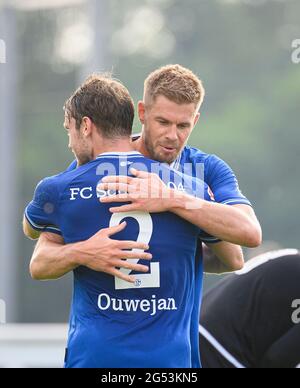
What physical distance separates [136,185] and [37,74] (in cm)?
1113

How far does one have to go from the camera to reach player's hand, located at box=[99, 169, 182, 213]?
3852 millimetres

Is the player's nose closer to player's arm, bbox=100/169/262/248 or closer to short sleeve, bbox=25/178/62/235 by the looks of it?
player's arm, bbox=100/169/262/248

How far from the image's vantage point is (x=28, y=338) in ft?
26.1

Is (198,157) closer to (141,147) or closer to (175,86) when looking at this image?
(141,147)

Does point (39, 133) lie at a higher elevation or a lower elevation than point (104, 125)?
higher

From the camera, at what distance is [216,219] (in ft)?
12.7

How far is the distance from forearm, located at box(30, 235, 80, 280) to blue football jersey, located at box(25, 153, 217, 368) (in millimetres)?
71

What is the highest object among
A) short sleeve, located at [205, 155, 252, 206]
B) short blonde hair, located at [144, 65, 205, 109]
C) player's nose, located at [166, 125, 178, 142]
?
short blonde hair, located at [144, 65, 205, 109]

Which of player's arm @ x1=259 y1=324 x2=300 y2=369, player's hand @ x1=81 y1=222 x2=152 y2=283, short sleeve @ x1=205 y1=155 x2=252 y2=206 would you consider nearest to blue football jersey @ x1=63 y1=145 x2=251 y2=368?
short sleeve @ x1=205 y1=155 x2=252 y2=206

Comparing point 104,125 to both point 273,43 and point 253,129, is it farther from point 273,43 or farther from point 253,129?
point 273,43

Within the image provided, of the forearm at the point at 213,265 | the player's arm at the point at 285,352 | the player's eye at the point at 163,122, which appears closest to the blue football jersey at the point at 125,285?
the player's eye at the point at 163,122

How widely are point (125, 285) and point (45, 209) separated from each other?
448mm

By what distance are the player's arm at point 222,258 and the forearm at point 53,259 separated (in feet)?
2.06
